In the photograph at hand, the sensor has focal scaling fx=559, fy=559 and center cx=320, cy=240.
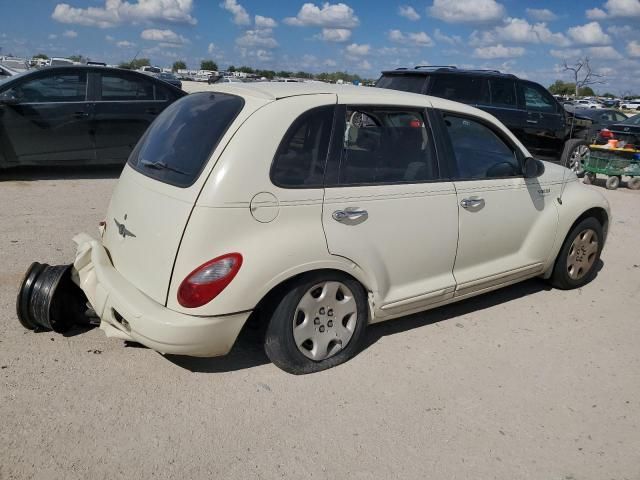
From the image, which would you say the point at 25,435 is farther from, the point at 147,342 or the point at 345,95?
the point at 345,95

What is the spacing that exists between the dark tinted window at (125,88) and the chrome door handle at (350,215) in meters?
6.49

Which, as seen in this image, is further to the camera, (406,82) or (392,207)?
(406,82)

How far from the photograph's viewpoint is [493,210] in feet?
13.3

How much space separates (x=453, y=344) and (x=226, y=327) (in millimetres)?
1733

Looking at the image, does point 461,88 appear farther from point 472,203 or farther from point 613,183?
point 472,203

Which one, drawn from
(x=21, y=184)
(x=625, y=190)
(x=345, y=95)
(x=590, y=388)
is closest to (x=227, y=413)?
(x=345, y=95)

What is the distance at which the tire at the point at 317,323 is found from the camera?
318cm

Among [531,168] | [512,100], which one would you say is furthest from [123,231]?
[512,100]

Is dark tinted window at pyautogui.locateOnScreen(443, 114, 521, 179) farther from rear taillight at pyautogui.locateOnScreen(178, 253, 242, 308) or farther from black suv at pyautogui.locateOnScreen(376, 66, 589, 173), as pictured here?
black suv at pyautogui.locateOnScreen(376, 66, 589, 173)

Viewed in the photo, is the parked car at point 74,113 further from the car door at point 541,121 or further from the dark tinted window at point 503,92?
the car door at point 541,121

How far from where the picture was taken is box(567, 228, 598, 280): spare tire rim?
4.88 meters

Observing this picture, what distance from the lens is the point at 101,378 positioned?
324 centimetres

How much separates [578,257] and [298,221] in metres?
3.03

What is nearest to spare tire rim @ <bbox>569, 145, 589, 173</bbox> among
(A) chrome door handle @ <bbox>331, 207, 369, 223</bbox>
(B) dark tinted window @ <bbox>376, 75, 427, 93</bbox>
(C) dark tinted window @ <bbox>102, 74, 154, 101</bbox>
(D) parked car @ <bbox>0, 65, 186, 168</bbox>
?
(B) dark tinted window @ <bbox>376, 75, 427, 93</bbox>
